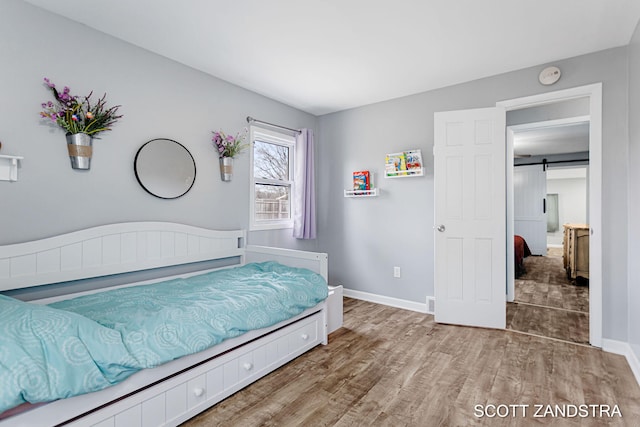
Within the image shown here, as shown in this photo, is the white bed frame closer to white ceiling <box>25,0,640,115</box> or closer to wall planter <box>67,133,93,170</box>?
Result: wall planter <box>67,133,93,170</box>

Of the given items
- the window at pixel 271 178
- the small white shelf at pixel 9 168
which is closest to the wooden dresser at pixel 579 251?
the window at pixel 271 178

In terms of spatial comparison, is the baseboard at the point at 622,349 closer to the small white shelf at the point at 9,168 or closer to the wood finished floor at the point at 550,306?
the wood finished floor at the point at 550,306

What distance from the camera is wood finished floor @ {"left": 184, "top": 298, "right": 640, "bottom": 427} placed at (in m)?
1.71

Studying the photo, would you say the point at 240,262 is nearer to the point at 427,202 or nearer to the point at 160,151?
the point at 160,151

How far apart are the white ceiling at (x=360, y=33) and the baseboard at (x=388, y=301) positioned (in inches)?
93.5

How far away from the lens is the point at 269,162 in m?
3.78

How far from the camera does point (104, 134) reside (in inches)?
91.1

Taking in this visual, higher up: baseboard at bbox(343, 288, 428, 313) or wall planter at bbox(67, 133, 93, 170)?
wall planter at bbox(67, 133, 93, 170)

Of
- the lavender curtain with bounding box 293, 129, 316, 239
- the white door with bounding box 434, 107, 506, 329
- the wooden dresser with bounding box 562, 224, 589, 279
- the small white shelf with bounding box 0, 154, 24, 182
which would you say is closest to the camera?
the small white shelf with bounding box 0, 154, 24, 182

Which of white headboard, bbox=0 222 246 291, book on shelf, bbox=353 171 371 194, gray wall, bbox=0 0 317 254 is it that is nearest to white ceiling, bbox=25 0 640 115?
gray wall, bbox=0 0 317 254

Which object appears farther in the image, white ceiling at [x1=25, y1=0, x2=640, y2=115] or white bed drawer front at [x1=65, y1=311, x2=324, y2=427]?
white ceiling at [x1=25, y1=0, x2=640, y2=115]

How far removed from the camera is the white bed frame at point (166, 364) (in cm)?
139

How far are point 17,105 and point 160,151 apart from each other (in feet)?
2.87

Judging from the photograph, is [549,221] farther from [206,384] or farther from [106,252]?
[106,252]
